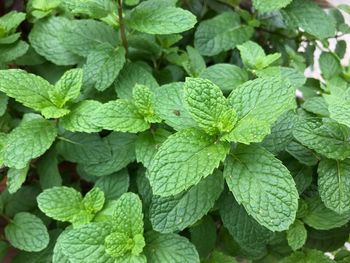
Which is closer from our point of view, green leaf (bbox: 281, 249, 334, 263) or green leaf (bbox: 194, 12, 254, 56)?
green leaf (bbox: 281, 249, 334, 263)

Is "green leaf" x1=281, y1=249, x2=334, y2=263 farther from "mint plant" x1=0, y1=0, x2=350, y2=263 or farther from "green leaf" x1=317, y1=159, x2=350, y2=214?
"green leaf" x1=317, y1=159, x2=350, y2=214

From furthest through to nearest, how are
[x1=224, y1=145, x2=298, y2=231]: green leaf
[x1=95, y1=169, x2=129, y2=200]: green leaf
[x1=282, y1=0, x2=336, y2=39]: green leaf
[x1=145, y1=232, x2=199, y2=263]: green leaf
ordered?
[x1=282, y1=0, x2=336, y2=39]: green leaf, [x1=95, y1=169, x2=129, y2=200]: green leaf, [x1=145, y1=232, x2=199, y2=263]: green leaf, [x1=224, y1=145, x2=298, y2=231]: green leaf

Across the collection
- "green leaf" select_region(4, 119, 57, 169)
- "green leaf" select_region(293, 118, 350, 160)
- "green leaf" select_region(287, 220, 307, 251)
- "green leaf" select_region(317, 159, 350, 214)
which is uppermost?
"green leaf" select_region(293, 118, 350, 160)

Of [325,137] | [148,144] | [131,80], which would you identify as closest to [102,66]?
[131,80]

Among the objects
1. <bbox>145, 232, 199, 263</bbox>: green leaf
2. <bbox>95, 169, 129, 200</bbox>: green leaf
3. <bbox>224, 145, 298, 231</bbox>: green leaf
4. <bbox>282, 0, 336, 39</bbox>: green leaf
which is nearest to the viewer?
<bbox>224, 145, 298, 231</bbox>: green leaf

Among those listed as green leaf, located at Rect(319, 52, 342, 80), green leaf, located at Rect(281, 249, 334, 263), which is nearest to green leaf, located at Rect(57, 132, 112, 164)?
green leaf, located at Rect(281, 249, 334, 263)

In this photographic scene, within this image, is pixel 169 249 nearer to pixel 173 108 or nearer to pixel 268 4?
pixel 173 108

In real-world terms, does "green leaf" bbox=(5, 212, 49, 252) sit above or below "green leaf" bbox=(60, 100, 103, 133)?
below
